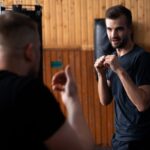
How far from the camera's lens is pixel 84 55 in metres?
4.87

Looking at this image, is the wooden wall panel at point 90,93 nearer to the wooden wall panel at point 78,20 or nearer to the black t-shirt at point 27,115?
the wooden wall panel at point 78,20

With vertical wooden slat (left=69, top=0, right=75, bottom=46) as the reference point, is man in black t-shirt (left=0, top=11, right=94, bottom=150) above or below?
below

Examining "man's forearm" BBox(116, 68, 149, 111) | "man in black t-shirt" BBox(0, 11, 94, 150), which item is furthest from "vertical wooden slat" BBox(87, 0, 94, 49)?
"man in black t-shirt" BBox(0, 11, 94, 150)

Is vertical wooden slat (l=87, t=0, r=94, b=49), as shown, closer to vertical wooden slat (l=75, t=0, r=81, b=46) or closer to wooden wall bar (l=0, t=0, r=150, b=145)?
wooden wall bar (l=0, t=0, r=150, b=145)

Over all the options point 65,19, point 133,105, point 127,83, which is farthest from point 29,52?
point 65,19

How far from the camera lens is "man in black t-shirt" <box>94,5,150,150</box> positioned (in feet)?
6.83

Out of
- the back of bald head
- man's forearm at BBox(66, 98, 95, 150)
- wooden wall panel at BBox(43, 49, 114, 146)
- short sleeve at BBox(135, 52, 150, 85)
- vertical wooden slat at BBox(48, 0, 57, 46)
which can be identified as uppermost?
vertical wooden slat at BBox(48, 0, 57, 46)

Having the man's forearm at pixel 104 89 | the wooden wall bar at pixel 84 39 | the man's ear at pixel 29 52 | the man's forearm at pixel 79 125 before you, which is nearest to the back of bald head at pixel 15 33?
the man's ear at pixel 29 52

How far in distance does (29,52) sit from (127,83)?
3.02 feet

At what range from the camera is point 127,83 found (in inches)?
80.7

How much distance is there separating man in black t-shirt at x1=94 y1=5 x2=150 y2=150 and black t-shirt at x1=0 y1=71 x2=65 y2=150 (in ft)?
3.19

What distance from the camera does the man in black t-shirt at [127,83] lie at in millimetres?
2082

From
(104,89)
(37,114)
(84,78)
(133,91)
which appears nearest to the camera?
(37,114)

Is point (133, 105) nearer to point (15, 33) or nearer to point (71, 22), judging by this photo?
point (15, 33)
